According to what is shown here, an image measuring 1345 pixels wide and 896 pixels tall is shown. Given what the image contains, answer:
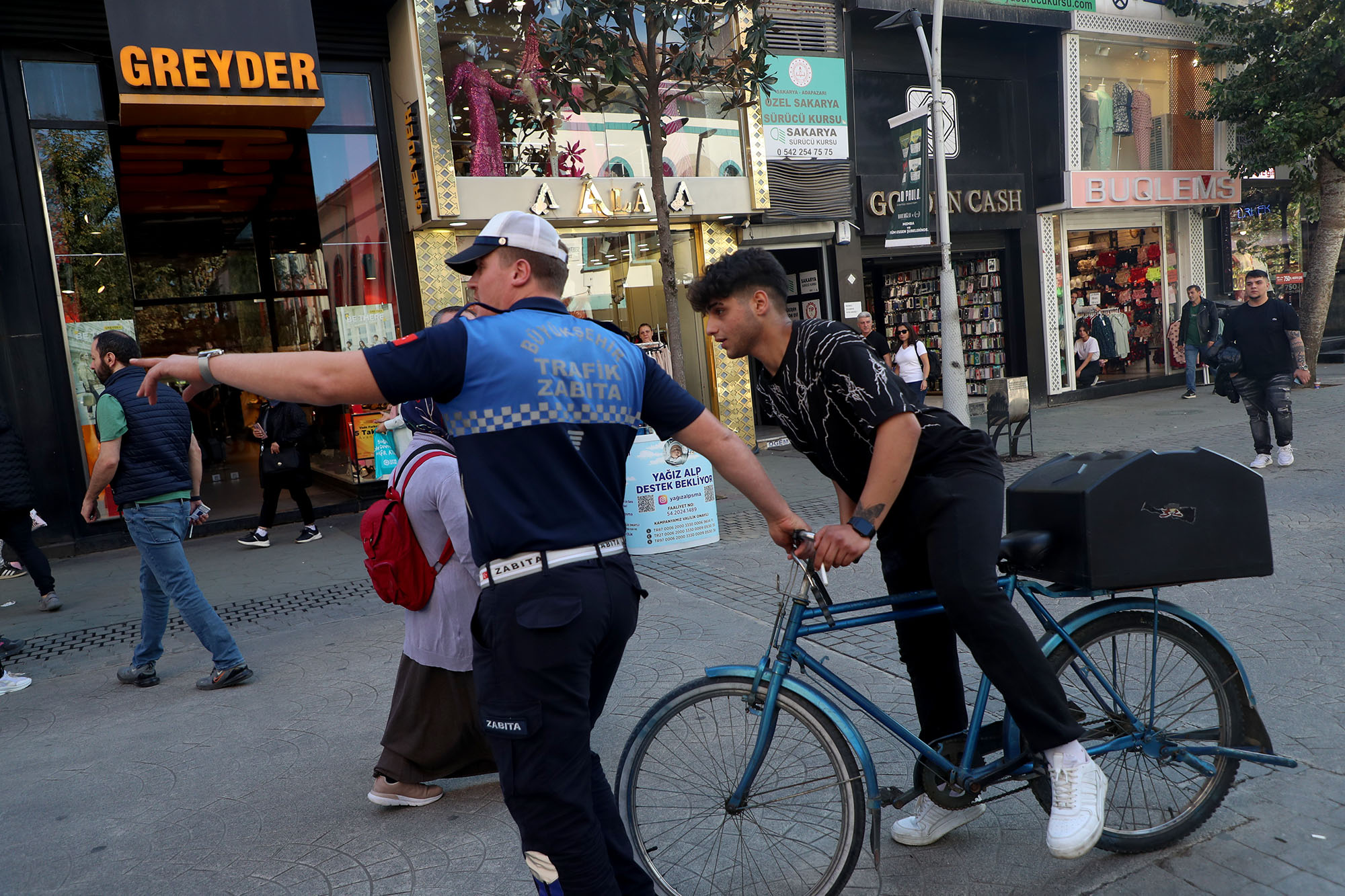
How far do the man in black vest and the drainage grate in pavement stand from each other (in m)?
1.44

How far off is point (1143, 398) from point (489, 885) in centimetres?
1767

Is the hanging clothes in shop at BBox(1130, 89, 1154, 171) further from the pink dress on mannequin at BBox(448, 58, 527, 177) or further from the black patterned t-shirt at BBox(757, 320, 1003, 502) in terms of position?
the black patterned t-shirt at BBox(757, 320, 1003, 502)

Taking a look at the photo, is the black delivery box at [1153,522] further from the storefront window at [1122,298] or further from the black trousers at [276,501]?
the storefront window at [1122,298]

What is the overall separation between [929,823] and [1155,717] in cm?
78

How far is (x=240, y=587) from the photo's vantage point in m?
7.84

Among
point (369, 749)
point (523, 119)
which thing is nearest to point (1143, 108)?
point (523, 119)

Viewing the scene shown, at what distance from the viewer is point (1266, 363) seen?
9422mm

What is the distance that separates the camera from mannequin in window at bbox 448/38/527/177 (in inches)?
460

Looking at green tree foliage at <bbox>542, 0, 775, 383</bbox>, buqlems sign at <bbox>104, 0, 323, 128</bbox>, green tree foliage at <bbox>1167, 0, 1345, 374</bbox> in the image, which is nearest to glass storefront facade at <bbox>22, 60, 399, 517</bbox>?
buqlems sign at <bbox>104, 0, 323, 128</bbox>

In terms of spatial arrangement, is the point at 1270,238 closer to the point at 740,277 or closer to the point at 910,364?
the point at 910,364

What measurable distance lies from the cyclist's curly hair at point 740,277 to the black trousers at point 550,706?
102 cm

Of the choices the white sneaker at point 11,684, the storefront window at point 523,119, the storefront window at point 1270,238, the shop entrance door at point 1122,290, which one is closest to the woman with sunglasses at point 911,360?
the storefront window at point 523,119

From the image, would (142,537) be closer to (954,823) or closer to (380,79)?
(954,823)

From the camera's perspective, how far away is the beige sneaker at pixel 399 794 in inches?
145
